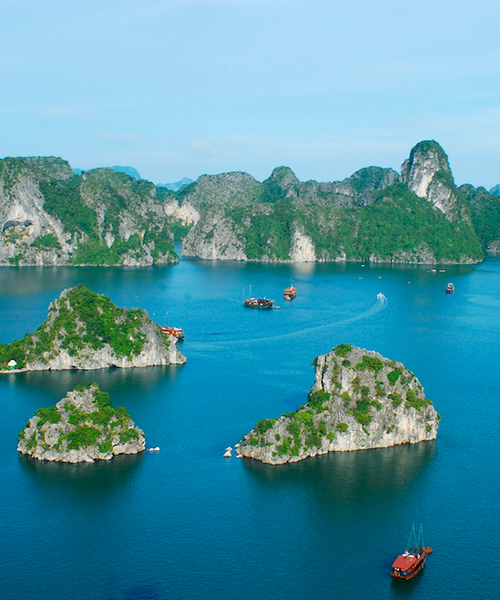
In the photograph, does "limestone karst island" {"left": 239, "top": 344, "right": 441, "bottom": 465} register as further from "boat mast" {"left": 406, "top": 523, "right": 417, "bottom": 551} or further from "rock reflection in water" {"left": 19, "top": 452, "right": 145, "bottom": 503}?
"boat mast" {"left": 406, "top": 523, "right": 417, "bottom": 551}

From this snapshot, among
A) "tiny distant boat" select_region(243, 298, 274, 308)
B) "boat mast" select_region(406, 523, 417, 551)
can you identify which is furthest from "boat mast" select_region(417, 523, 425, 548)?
"tiny distant boat" select_region(243, 298, 274, 308)

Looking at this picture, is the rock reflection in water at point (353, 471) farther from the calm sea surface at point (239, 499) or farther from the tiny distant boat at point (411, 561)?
the tiny distant boat at point (411, 561)

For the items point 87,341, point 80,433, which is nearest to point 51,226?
point 87,341

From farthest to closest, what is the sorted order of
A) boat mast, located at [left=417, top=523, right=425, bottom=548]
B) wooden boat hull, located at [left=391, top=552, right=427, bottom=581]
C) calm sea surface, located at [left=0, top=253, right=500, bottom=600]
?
boat mast, located at [left=417, top=523, right=425, bottom=548]
calm sea surface, located at [left=0, top=253, right=500, bottom=600]
wooden boat hull, located at [left=391, top=552, right=427, bottom=581]

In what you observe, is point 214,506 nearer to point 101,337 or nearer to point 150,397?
point 150,397

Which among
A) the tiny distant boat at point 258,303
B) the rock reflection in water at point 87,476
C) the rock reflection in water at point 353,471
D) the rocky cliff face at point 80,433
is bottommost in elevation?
the rock reflection in water at point 87,476

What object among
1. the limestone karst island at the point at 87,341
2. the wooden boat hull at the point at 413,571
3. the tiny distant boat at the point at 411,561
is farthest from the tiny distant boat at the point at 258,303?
the wooden boat hull at the point at 413,571

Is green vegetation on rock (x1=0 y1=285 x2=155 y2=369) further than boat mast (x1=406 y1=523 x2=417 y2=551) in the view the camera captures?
Yes
